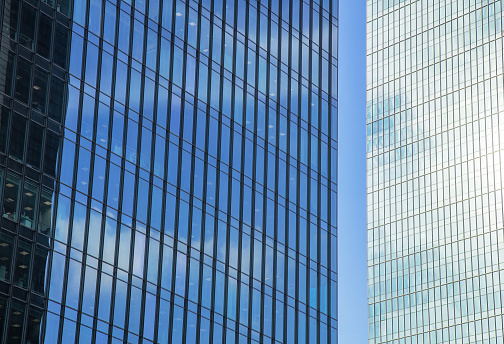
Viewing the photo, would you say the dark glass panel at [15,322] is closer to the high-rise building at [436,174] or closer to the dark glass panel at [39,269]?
the dark glass panel at [39,269]

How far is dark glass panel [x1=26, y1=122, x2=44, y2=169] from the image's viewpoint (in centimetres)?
5631

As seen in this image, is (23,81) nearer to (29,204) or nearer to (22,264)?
(29,204)

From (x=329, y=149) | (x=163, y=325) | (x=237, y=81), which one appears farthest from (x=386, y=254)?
(x=163, y=325)

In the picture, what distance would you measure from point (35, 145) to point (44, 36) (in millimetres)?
6093

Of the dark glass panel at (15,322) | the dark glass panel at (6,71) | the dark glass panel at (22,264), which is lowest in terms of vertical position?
the dark glass panel at (15,322)

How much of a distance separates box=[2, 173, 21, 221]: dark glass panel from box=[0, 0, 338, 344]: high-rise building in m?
0.10

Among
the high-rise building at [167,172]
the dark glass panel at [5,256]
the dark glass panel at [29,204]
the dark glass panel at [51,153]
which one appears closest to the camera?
the dark glass panel at [5,256]

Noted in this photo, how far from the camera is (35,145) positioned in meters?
56.8

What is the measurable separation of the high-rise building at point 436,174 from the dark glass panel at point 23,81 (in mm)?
98797

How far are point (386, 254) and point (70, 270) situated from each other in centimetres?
11068

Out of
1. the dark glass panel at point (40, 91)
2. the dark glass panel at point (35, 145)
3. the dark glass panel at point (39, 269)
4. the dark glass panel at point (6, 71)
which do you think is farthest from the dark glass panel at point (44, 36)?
the dark glass panel at point (39, 269)

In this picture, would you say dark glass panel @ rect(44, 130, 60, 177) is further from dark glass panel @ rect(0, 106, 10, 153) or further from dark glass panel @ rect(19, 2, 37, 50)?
dark glass panel @ rect(19, 2, 37, 50)

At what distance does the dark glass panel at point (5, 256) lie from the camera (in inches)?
2084

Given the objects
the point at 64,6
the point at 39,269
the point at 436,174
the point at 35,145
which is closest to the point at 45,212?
the point at 39,269
